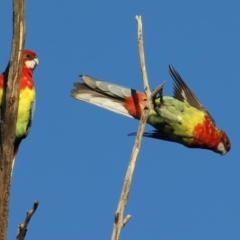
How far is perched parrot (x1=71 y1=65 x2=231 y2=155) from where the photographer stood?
6324 millimetres

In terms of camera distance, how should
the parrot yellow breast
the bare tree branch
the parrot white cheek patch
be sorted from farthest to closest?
the parrot white cheek patch → the parrot yellow breast → the bare tree branch

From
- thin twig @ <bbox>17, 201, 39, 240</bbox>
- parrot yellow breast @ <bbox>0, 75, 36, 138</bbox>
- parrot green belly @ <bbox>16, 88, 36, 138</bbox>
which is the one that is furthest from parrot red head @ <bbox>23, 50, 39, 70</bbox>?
thin twig @ <bbox>17, 201, 39, 240</bbox>

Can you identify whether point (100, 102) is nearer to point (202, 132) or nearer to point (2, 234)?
point (202, 132)

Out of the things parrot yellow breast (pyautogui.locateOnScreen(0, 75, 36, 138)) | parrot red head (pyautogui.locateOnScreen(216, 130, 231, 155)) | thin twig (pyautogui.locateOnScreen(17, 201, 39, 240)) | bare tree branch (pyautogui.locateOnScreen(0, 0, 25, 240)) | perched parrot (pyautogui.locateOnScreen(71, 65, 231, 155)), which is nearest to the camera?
thin twig (pyautogui.locateOnScreen(17, 201, 39, 240))

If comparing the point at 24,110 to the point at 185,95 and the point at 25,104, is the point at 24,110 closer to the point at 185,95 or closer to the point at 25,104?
the point at 25,104

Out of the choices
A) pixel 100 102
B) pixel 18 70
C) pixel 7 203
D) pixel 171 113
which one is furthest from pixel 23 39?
pixel 171 113

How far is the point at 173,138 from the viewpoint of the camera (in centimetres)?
678

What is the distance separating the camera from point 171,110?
6.55 meters

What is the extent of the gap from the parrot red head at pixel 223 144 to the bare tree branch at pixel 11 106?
397 centimetres

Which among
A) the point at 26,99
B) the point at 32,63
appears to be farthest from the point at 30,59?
the point at 26,99

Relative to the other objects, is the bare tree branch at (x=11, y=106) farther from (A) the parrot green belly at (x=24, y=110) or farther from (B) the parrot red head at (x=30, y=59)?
(B) the parrot red head at (x=30, y=59)

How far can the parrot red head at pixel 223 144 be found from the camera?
279 inches

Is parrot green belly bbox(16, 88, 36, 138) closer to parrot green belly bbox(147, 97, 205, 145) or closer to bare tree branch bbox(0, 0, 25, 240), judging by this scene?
parrot green belly bbox(147, 97, 205, 145)

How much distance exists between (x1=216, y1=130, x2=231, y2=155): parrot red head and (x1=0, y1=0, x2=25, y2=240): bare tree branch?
156 inches
